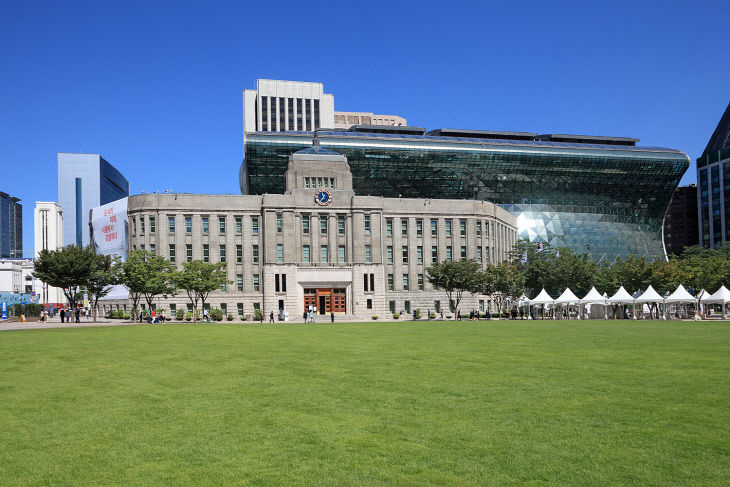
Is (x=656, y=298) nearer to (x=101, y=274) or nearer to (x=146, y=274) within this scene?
(x=146, y=274)

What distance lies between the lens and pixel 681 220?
584 feet

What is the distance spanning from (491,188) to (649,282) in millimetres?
44561

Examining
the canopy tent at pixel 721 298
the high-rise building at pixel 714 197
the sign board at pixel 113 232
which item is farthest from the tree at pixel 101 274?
the high-rise building at pixel 714 197

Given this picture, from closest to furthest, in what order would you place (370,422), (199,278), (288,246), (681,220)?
(370,422) → (199,278) → (288,246) → (681,220)

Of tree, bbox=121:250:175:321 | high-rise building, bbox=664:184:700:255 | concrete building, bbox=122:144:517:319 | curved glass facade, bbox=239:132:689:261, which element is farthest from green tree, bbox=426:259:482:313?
high-rise building, bbox=664:184:700:255

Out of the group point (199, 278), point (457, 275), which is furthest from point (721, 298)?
point (199, 278)

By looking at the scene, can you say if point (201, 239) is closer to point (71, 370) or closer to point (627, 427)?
point (71, 370)

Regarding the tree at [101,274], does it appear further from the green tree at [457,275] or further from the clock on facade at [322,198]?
the green tree at [457,275]

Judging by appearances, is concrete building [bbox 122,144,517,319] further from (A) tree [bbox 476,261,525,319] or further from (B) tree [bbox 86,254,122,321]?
(A) tree [bbox 476,261,525,319]

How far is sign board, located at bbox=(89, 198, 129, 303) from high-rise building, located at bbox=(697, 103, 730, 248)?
13655 cm

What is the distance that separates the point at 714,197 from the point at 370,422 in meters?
175

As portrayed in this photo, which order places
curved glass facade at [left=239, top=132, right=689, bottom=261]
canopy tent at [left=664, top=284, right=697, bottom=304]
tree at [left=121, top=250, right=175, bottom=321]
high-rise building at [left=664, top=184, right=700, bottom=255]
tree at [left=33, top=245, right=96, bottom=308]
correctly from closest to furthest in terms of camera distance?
1. canopy tent at [left=664, top=284, right=697, bottom=304]
2. tree at [left=33, top=245, right=96, bottom=308]
3. tree at [left=121, top=250, right=175, bottom=321]
4. curved glass facade at [left=239, top=132, right=689, bottom=261]
5. high-rise building at [left=664, top=184, right=700, bottom=255]

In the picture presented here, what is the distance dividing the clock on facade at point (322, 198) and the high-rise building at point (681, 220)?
398 feet

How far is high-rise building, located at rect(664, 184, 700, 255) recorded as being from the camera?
578 ft
